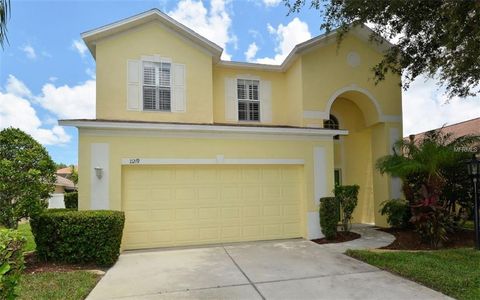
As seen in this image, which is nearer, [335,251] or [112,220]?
[112,220]

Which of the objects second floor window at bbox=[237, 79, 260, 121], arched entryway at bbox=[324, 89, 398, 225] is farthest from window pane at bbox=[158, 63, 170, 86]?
arched entryway at bbox=[324, 89, 398, 225]

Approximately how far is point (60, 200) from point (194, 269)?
69.2 ft

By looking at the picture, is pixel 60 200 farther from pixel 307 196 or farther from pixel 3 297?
pixel 3 297

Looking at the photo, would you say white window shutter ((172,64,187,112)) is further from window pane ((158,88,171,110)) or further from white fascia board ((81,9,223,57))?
white fascia board ((81,9,223,57))

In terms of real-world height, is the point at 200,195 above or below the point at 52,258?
above

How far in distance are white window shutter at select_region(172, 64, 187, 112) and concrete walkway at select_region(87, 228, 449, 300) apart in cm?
485

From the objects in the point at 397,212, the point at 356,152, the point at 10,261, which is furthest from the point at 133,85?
the point at 397,212

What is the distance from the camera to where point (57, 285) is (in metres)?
6.00

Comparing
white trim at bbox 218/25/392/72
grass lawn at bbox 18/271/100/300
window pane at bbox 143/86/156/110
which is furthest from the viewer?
white trim at bbox 218/25/392/72

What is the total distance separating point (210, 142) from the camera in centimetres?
995

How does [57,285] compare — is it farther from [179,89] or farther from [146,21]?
[146,21]

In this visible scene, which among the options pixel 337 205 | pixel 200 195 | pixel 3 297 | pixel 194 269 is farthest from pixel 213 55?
pixel 3 297

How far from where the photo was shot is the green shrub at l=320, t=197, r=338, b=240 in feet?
33.7

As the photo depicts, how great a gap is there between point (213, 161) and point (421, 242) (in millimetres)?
6442
